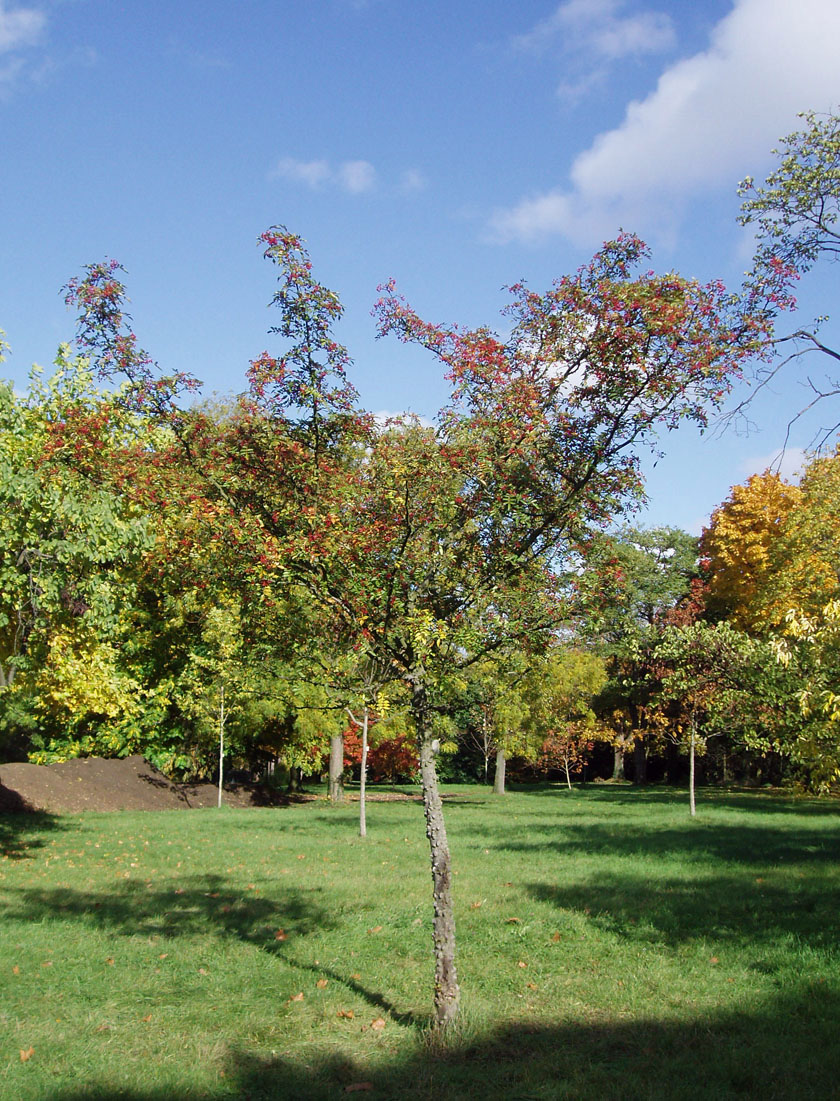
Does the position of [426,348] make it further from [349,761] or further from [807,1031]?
[349,761]

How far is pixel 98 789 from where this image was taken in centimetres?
2580

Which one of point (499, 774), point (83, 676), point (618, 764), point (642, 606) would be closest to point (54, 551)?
point (83, 676)

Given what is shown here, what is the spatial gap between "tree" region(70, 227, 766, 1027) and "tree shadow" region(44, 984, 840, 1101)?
1.76ft

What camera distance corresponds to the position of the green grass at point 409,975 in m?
5.74

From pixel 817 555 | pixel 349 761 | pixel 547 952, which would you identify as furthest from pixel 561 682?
pixel 547 952

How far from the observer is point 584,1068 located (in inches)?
229

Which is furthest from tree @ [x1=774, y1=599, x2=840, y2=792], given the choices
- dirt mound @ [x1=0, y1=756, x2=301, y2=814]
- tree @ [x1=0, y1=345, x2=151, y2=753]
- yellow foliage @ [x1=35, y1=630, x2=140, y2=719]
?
dirt mound @ [x1=0, y1=756, x2=301, y2=814]

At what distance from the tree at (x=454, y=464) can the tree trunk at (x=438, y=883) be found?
0.02 m

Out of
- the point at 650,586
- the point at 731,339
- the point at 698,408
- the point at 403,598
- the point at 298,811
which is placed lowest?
the point at 298,811

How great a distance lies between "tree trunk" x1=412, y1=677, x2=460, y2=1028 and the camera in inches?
252

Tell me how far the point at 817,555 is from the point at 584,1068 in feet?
55.1

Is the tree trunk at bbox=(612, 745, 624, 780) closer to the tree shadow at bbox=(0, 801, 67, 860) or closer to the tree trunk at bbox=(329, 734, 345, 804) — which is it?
the tree trunk at bbox=(329, 734, 345, 804)

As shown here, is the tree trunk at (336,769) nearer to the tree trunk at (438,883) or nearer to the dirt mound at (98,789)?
the dirt mound at (98,789)

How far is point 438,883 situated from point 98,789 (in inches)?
878
